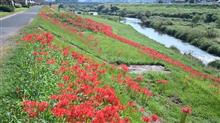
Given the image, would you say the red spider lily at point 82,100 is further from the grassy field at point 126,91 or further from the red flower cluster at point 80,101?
the grassy field at point 126,91

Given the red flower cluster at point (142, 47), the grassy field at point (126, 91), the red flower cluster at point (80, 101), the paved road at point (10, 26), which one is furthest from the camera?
the red flower cluster at point (142, 47)

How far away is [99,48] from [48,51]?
44.1 ft

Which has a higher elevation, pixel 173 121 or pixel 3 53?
pixel 3 53

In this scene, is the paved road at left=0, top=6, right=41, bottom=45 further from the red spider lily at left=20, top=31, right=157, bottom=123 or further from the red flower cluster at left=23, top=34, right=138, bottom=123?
the red spider lily at left=20, top=31, right=157, bottom=123

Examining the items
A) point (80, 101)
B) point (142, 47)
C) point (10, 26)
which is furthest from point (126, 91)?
point (10, 26)

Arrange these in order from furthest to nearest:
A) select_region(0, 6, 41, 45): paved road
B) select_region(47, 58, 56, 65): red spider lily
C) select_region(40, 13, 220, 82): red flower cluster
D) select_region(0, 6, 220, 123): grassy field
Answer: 1. select_region(40, 13, 220, 82): red flower cluster
2. select_region(0, 6, 41, 45): paved road
3. select_region(47, 58, 56, 65): red spider lily
4. select_region(0, 6, 220, 123): grassy field

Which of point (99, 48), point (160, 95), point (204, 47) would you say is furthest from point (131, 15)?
point (160, 95)

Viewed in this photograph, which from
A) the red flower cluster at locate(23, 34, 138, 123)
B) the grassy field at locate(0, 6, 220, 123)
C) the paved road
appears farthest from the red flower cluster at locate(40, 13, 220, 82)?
the red flower cluster at locate(23, 34, 138, 123)

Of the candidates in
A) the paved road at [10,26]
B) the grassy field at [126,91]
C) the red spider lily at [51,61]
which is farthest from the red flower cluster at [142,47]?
the red spider lily at [51,61]

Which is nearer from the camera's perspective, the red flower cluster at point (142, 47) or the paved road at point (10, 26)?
the paved road at point (10, 26)

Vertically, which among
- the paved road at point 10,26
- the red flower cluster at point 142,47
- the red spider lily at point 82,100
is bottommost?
the red flower cluster at point 142,47

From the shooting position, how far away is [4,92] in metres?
11.4

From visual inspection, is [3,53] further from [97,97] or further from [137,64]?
[137,64]

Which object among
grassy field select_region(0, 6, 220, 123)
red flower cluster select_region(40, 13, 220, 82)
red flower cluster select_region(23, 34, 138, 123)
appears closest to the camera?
red flower cluster select_region(23, 34, 138, 123)
